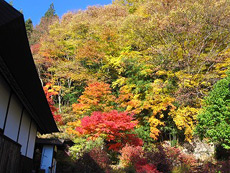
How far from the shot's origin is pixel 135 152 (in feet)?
38.9

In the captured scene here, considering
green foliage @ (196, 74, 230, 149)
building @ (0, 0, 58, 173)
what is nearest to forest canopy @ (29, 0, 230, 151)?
green foliage @ (196, 74, 230, 149)

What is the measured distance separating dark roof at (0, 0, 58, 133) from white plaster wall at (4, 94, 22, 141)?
0.60 feet

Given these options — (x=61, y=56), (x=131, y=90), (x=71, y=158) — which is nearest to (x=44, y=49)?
(x=61, y=56)

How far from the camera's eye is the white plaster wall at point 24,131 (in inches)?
257

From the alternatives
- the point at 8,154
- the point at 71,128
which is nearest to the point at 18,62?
the point at 8,154

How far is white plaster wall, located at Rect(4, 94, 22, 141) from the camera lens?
537cm

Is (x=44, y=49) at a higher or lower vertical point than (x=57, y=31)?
lower

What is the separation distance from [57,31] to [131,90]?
12.4 meters

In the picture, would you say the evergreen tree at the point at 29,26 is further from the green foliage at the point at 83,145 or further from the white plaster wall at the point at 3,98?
the white plaster wall at the point at 3,98

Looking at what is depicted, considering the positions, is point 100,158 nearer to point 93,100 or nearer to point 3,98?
point 93,100

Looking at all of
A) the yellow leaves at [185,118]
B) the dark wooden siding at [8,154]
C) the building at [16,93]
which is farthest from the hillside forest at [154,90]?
the dark wooden siding at [8,154]

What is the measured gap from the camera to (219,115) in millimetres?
10773

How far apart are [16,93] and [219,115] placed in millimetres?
9785

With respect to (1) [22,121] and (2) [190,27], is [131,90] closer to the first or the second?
(2) [190,27]
